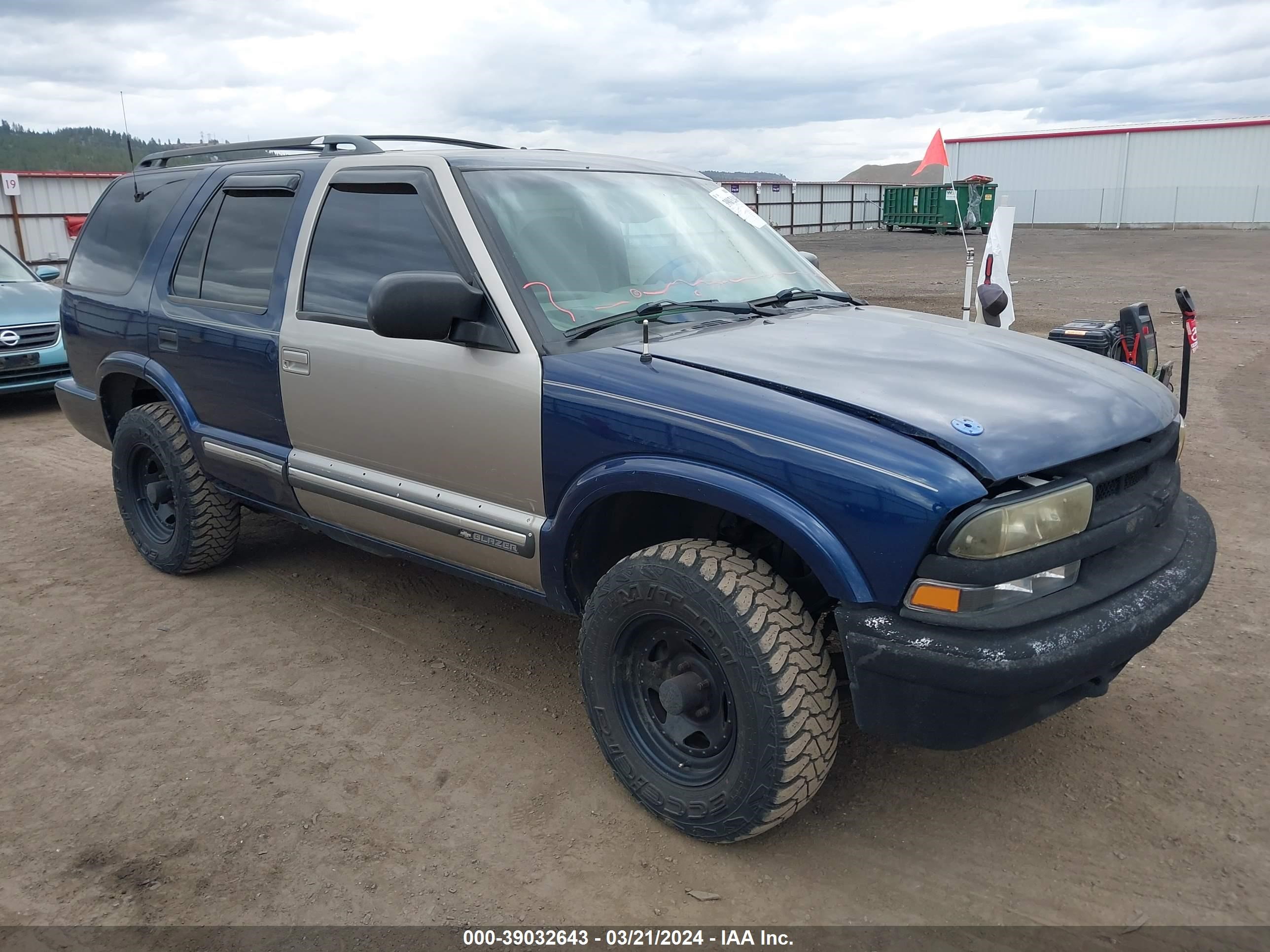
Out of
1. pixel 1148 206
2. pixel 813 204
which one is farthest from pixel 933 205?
pixel 1148 206

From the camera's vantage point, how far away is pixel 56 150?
64.4 metres

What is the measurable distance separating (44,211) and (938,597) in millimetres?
25903

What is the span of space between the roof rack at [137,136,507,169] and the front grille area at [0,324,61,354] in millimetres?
4486

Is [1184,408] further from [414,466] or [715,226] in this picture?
[414,466]

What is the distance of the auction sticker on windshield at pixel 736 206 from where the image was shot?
413 centimetres

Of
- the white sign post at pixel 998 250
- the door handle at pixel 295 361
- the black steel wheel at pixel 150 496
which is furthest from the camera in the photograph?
the white sign post at pixel 998 250

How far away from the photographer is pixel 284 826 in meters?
2.96

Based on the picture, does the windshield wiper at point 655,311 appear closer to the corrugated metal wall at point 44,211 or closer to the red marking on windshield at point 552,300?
the red marking on windshield at point 552,300

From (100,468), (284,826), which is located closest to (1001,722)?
(284,826)

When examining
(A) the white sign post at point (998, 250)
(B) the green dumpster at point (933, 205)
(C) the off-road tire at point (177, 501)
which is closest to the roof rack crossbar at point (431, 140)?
(C) the off-road tire at point (177, 501)

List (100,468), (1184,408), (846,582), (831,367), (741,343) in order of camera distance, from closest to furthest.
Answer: (846,582) → (831,367) → (741,343) → (1184,408) → (100,468)

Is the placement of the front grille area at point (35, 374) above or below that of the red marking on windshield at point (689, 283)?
below

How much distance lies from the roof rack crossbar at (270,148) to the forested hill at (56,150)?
3780 centimetres

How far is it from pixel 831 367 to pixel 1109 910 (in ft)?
5.27
